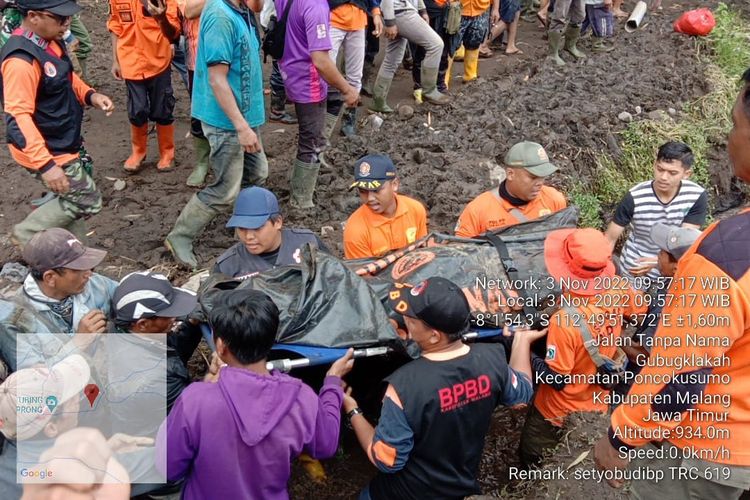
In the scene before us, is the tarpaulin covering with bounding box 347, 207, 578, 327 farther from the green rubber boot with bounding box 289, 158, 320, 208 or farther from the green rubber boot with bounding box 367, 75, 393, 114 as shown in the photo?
the green rubber boot with bounding box 367, 75, 393, 114

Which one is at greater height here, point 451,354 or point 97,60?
point 451,354

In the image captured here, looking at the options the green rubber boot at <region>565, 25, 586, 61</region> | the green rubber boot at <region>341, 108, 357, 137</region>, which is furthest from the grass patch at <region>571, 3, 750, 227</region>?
the green rubber boot at <region>341, 108, 357, 137</region>

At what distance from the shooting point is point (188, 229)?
493 centimetres

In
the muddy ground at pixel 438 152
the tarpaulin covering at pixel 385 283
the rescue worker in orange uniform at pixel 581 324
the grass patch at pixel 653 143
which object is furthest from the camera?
the grass patch at pixel 653 143

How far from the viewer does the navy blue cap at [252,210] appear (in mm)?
3484

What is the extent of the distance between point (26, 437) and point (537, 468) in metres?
2.55

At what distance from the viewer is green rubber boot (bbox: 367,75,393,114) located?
295 inches

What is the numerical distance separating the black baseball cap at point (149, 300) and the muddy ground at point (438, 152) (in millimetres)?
1305

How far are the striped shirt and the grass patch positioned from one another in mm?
1531

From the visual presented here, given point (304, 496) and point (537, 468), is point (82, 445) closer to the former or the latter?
point (304, 496)

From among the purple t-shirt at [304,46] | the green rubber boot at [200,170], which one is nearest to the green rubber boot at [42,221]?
the green rubber boot at [200,170]

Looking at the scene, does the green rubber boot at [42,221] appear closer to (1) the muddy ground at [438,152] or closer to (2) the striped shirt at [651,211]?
(1) the muddy ground at [438,152]

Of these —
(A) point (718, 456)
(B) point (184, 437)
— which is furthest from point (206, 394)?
(A) point (718, 456)

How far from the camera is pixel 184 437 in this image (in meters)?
2.22
